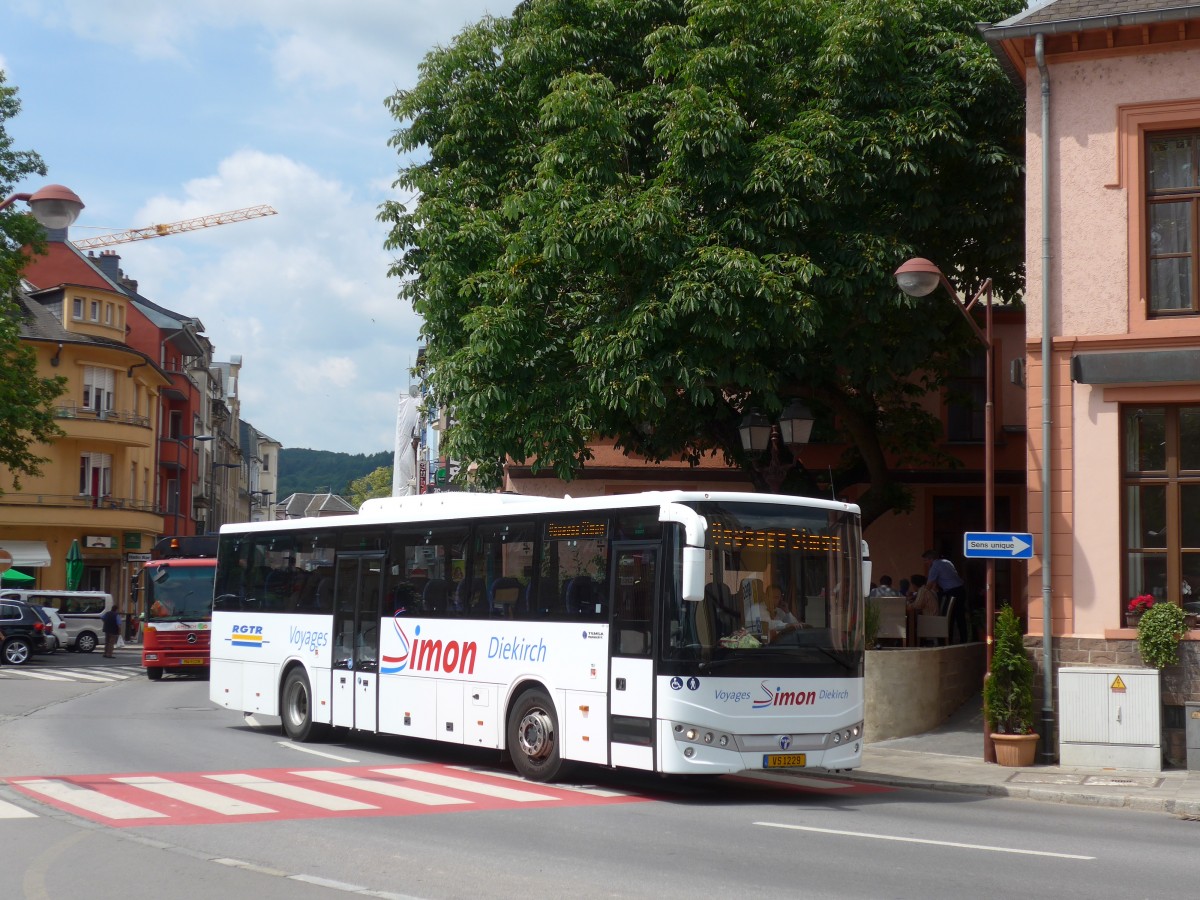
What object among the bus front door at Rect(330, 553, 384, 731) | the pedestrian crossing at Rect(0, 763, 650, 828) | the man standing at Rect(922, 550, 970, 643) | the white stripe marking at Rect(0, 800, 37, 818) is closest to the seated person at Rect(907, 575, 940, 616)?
the man standing at Rect(922, 550, 970, 643)

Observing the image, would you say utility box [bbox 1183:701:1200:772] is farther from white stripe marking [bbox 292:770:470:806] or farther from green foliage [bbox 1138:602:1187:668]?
white stripe marking [bbox 292:770:470:806]

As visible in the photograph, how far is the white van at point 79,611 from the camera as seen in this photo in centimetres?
4569

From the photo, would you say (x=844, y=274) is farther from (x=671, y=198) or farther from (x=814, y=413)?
(x=814, y=413)

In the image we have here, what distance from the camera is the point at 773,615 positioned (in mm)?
13273

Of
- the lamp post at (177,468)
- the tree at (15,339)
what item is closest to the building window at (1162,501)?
the tree at (15,339)

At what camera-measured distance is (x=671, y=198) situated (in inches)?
773

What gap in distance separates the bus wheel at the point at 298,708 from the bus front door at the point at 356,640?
2.24 ft

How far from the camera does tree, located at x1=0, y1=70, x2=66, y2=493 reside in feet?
126

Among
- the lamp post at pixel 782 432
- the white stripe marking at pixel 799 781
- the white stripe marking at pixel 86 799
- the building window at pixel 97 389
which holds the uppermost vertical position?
the building window at pixel 97 389

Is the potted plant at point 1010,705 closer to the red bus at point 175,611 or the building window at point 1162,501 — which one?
the building window at point 1162,501

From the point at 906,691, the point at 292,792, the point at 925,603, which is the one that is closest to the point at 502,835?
the point at 292,792

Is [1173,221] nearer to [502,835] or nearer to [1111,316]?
[1111,316]

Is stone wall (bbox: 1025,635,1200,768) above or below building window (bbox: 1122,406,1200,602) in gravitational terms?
below

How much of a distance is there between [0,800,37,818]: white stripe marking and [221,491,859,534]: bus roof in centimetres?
565
